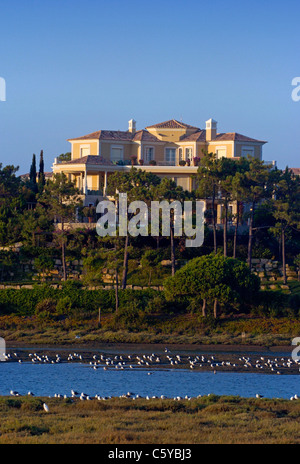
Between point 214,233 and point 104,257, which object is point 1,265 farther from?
point 214,233

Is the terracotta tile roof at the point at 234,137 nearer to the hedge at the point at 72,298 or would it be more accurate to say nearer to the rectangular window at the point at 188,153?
the rectangular window at the point at 188,153

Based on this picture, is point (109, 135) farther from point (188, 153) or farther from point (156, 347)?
point (156, 347)

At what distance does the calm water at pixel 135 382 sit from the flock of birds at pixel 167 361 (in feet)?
2.97

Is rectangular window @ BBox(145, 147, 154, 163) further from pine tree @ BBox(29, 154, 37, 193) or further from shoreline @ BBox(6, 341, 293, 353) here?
shoreline @ BBox(6, 341, 293, 353)

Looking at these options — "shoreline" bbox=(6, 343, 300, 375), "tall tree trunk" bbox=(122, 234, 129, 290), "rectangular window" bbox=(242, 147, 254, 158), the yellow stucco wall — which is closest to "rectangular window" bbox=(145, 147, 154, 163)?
the yellow stucco wall

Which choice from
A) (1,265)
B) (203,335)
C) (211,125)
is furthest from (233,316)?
(211,125)

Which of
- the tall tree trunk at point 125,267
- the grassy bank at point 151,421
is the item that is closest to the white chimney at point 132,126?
the tall tree trunk at point 125,267

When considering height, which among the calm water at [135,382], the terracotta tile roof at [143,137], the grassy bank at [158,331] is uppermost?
the terracotta tile roof at [143,137]

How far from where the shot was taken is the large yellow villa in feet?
252

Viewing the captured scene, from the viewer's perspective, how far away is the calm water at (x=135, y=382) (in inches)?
1503

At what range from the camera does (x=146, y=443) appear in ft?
72.0

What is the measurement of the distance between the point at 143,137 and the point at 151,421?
56.9 metres

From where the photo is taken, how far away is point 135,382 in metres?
40.8

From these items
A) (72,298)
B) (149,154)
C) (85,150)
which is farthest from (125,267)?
(85,150)
